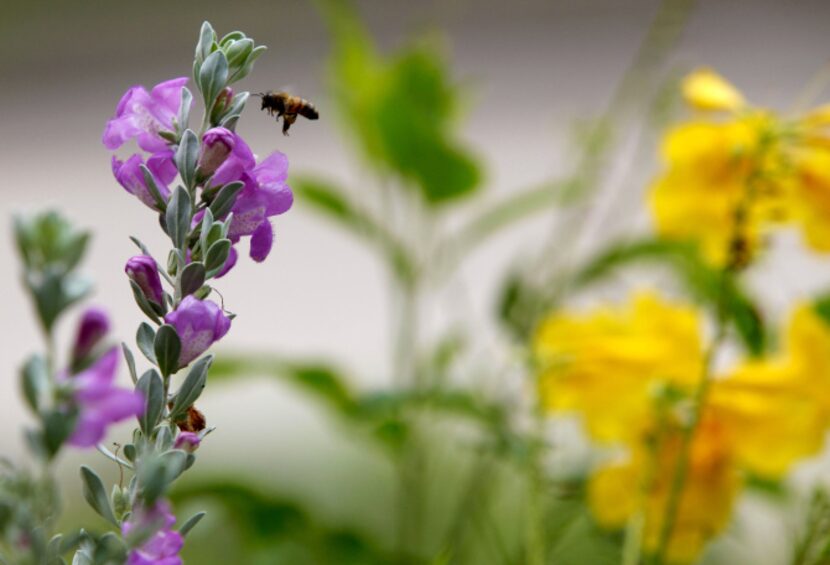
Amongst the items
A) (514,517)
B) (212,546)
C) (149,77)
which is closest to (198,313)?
(212,546)

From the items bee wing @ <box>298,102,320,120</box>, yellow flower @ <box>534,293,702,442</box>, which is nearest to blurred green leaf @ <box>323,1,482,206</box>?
yellow flower @ <box>534,293,702,442</box>

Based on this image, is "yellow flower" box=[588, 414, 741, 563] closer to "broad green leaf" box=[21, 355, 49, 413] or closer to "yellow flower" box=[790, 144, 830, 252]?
"yellow flower" box=[790, 144, 830, 252]

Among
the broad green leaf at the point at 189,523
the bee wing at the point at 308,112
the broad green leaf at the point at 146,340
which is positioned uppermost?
the bee wing at the point at 308,112

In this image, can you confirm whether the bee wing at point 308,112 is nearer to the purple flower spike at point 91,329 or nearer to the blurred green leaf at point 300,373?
the purple flower spike at point 91,329

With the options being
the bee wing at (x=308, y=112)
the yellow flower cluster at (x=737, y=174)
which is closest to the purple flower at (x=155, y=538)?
the bee wing at (x=308, y=112)

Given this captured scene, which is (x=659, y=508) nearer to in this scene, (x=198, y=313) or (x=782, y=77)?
(x=198, y=313)
